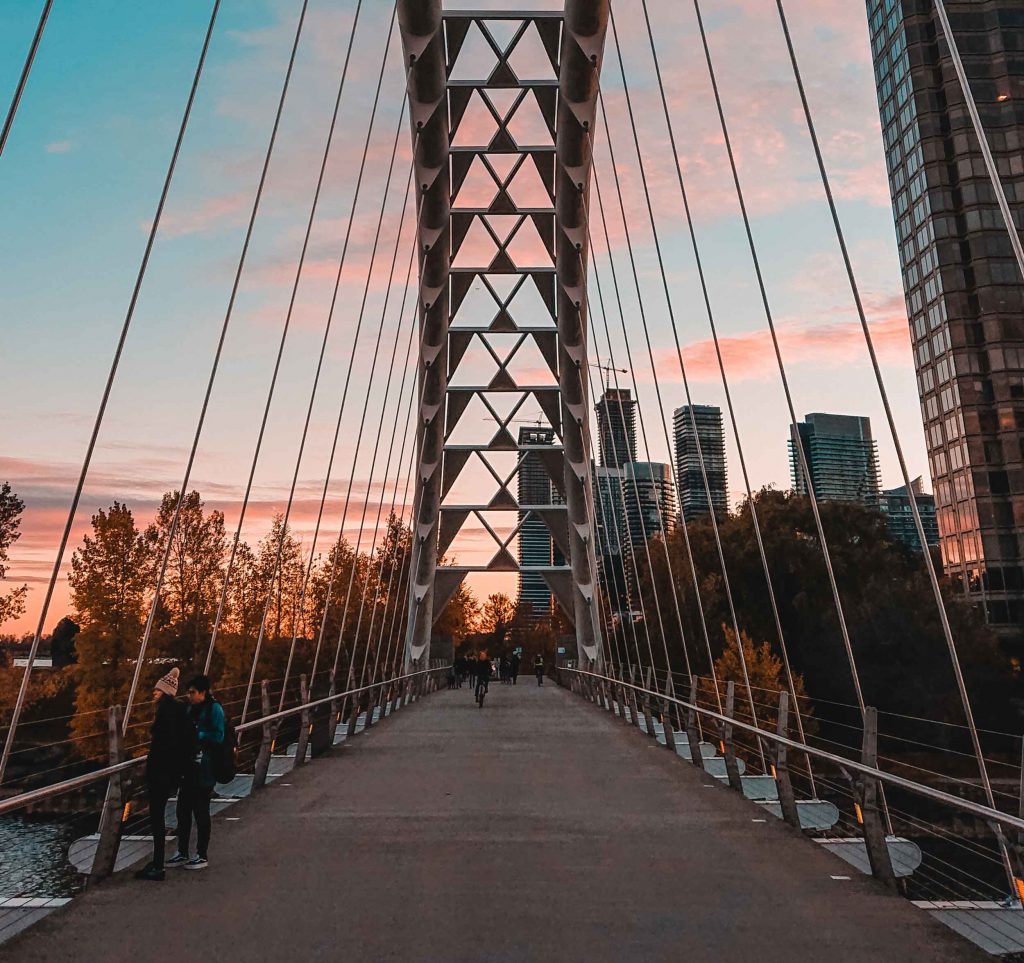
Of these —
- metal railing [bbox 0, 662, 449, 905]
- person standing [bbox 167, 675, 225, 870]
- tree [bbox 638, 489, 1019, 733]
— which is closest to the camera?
metal railing [bbox 0, 662, 449, 905]

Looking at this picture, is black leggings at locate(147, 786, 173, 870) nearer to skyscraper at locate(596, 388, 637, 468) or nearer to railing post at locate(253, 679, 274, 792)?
railing post at locate(253, 679, 274, 792)

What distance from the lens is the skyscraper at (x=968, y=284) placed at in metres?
46.4

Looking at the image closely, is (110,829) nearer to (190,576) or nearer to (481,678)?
(481,678)

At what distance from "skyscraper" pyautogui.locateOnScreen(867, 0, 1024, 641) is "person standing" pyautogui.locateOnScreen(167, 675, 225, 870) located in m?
45.8

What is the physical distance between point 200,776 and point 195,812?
0.24m

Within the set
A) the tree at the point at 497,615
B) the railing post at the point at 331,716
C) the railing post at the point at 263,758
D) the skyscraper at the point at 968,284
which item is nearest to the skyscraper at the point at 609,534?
the railing post at the point at 331,716

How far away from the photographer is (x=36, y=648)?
6.11 metres

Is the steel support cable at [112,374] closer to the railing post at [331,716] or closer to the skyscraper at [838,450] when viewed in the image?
the railing post at [331,716]

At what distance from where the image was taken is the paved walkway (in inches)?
170

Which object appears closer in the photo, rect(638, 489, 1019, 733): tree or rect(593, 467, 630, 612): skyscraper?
rect(593, 467, 630, 612): skyscraper

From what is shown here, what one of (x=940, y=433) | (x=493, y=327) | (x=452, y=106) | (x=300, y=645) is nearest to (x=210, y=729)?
(x=452, y=106)

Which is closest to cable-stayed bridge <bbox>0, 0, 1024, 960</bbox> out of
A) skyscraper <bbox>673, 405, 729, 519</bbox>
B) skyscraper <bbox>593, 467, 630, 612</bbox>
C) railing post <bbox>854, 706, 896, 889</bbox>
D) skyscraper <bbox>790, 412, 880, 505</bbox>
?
railing post <bbox>854, 706, 896, 889</bbox>

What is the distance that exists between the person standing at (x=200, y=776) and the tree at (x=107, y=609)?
116 ft

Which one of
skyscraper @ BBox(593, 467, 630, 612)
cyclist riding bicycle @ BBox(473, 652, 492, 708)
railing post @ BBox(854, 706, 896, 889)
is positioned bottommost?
railing post @ BBox(854, 706, 896, 889)
